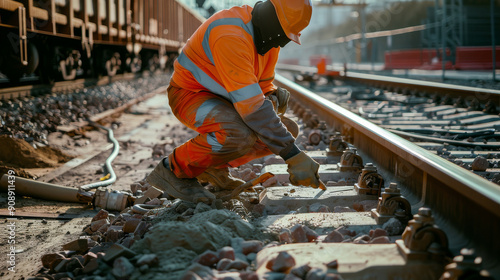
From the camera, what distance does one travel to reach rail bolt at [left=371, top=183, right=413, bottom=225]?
7.75 ft

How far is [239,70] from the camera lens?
261 centimetres

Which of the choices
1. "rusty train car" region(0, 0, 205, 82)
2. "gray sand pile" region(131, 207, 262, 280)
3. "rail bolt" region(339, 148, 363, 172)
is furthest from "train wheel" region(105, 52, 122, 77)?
"gray sand pile" region(131, 207, 262, 280)

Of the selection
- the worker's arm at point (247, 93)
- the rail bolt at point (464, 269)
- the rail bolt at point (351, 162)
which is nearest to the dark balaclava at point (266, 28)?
the worker's arm at point (247, 93)

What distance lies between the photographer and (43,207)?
3.57 metres

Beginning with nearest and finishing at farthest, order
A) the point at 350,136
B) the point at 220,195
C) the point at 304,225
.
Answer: the point at 304,225
the point at 220,195
the point at 350,136

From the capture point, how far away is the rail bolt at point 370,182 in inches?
112

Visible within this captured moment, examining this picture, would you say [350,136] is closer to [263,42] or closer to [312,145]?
[312,145]

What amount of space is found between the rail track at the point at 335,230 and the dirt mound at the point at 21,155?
1.93 m

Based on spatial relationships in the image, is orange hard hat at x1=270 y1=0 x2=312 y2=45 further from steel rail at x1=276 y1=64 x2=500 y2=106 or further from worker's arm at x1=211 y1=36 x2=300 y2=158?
steel rail at x1=276 y1=64 x2=500 y2=106

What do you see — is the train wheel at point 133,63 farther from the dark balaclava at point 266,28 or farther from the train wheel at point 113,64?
the dark balaclava at point 266,28

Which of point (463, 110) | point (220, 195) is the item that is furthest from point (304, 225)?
point (463, 110)

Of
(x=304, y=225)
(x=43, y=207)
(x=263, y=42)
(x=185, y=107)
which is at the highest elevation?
(x=263, y=42)

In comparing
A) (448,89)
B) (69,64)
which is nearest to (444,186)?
(448,89)

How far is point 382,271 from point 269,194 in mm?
1221
